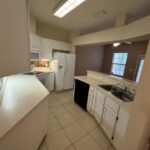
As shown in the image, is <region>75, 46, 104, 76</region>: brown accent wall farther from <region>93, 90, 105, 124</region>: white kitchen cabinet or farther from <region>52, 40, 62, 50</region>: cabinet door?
<region>93, 90, 105, 124</region>: white kitchen cabinet

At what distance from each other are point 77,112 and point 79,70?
2.87m

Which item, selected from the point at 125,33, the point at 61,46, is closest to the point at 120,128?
the point at 125,33

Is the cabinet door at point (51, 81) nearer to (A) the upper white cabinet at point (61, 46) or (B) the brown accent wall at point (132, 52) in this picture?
(A) the upper white cabinet at point (61, 46)

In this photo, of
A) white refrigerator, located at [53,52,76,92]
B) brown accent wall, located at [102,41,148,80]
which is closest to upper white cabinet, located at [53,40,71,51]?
white refrigerator, located at [53,52,76,92]

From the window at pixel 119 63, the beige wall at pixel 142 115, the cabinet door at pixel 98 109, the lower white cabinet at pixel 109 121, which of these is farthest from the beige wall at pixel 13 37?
the window at pixel 119 63

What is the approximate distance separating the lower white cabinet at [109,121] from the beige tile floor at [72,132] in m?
0.22

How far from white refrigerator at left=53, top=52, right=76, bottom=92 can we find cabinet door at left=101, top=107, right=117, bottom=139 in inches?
90.4

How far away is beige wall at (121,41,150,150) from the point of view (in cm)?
62

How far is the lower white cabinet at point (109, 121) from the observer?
167 centimetres

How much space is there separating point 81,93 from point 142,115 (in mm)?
2335

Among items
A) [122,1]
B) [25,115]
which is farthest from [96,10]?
[25,115]

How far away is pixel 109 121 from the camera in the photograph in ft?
5.88

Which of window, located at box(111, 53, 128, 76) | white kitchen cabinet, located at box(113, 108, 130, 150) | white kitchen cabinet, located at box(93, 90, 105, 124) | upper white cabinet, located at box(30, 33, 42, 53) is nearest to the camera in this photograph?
white kitchen cabinet, located at box(113, 108, 130, 150)

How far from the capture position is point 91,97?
8.36ft
